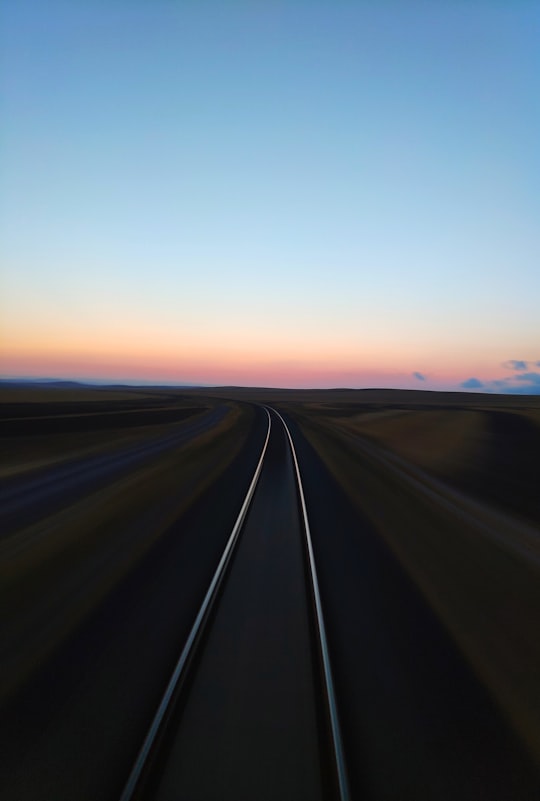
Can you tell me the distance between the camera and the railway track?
3.31 metres

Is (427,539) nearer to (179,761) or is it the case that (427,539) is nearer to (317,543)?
(317,543)

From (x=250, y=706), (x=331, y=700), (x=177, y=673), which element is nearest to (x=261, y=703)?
(x=250, y=706)

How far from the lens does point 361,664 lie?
4.91 meters

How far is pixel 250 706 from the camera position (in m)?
4.11

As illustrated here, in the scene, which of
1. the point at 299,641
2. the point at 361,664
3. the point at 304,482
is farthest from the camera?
the point at 304,482

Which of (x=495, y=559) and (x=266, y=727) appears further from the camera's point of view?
(x=495, y=559)

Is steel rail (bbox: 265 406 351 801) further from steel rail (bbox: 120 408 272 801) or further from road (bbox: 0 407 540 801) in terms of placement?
steel rail (bbox: 120 408 272 801)

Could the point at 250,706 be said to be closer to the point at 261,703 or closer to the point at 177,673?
the point at 261,703

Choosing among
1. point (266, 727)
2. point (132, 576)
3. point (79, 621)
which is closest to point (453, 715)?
point (266, 727)

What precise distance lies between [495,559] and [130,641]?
6.24m

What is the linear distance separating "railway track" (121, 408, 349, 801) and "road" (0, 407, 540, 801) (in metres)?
0.01

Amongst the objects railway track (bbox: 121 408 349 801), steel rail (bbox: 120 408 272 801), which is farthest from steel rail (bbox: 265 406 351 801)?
steel rail (bbox: 120 408 272 801)

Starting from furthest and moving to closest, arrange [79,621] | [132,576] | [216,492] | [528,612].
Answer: [216,492]
[132,576]
[528,612]
[79,621]

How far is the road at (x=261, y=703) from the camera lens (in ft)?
11.2
